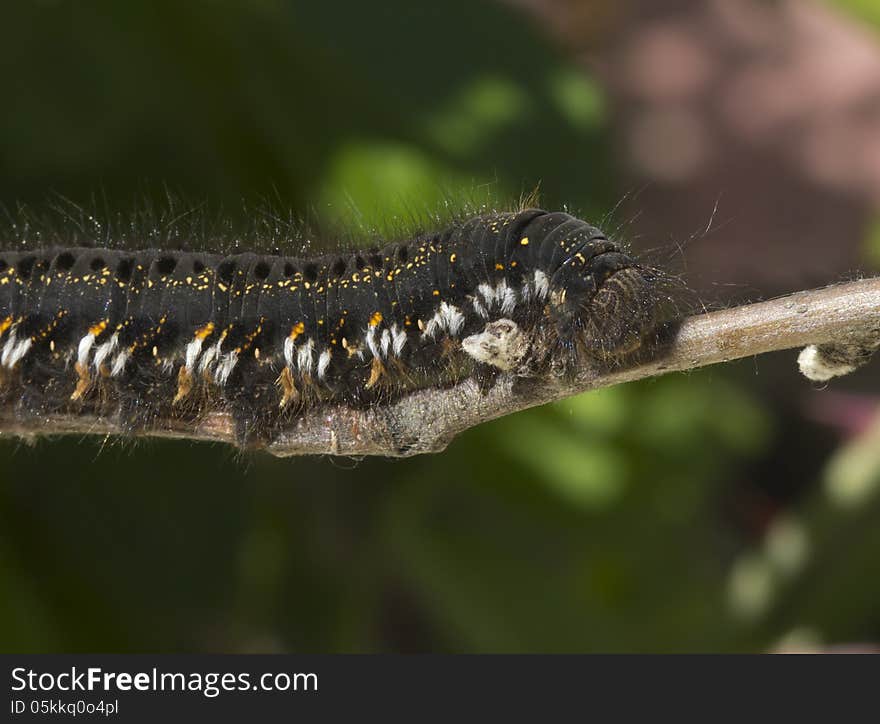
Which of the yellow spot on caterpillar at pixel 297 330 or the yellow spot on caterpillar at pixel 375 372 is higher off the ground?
the yellow spot on caterpillar at pixel 297 330

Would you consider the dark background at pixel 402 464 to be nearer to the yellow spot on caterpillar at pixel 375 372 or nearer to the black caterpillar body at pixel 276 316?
the black caterpillar body at pixel 276 316

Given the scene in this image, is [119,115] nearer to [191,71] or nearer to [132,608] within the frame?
[191,71]

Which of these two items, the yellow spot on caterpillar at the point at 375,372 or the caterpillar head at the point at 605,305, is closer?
the caterpillar head at the point at 605,305

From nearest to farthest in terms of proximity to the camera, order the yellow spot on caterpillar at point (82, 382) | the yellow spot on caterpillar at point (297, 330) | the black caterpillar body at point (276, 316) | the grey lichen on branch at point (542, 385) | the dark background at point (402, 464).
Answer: the grey lichen on branch at point (542, 385), the black caterpillar body at point (276, 316), the yellow spot on caterpillar at point (297, 330), the yellow spot on caterpillar at point (82, 382), the dark background at point (402, 464)

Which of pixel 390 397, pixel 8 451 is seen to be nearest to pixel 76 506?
pixel 8 451

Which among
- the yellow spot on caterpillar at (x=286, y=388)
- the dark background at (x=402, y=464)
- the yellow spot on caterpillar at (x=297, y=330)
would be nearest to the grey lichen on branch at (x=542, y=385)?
A: the yellow spot on caterpillar at (x=286, y=388)

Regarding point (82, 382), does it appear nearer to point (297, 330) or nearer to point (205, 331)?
point (205, 331)
